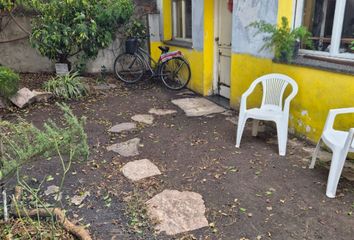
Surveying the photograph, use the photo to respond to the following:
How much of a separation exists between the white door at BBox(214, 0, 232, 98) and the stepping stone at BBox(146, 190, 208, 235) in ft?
11.4

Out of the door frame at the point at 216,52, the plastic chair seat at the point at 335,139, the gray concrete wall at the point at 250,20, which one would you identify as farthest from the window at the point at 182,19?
the plastic chair seat at the point at 335,139

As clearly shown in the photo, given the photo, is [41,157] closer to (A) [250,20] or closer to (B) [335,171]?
(B) [335,171]

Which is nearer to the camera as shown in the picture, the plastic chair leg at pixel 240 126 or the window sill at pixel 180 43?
the plastic chair leg at pixel 240 126

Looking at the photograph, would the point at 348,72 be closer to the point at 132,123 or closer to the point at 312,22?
the point at 312,22

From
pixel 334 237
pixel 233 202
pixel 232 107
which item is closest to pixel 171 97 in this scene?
pixel 232 107

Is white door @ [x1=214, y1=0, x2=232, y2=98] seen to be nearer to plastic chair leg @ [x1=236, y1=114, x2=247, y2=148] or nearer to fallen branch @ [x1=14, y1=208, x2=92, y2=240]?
plastic chair leg @ [x1=236, y1=114, x2=247, y2=148]

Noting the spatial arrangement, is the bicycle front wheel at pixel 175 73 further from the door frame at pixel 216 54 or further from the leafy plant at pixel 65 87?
the leafy plant at pixel 65 87

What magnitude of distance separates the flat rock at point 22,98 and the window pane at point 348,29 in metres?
5.06

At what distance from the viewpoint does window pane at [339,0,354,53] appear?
3.44 metres

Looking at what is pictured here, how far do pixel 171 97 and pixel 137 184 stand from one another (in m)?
3.40

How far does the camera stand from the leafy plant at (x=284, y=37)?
3861 millimetres

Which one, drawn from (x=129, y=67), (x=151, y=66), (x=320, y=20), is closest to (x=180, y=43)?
(x=151, y=66)

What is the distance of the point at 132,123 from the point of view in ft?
15.9

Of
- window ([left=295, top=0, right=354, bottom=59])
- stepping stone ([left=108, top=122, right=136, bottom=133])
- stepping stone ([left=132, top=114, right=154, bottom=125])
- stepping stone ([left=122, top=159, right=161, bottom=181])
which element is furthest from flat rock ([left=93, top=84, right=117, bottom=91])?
window ([left=295, top=0, right=354, bottom=59])
